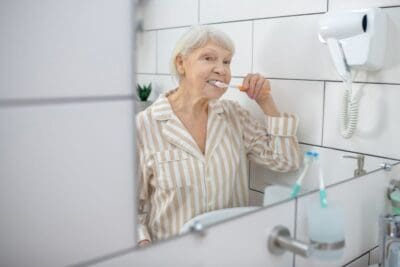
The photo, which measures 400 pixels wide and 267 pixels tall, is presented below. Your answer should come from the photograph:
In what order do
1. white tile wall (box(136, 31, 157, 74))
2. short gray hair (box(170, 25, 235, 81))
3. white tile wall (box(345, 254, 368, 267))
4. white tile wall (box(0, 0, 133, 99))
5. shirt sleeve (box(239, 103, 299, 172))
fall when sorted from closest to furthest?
white tile wall (box(0, 0, 133, 99)) → white tile wall (box(136, 31, 157, 74)) → short gray hair (box(170, 25, 235, 81)) → shirt sleeve (box(239, 103, 299, 172)) → white tile wall (box(345, 254, 368, 267))

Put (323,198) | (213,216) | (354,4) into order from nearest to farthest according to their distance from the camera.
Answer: (213,216) → (323,198) → (354,4)

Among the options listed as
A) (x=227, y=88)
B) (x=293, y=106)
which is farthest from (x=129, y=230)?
(x=293, y=106)

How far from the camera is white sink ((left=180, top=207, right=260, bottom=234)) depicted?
702mm

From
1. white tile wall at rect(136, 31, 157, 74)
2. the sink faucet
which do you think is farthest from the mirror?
the sink faucet

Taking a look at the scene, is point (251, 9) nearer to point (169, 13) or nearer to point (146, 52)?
point (169, 13)

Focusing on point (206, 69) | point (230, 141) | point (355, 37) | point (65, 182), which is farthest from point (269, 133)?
point (65, 182)

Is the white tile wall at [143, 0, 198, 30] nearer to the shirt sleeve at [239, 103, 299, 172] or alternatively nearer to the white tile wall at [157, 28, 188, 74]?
the white tile wall at [157, 28, 188, 74]

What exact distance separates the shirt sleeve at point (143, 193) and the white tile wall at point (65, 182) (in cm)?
3

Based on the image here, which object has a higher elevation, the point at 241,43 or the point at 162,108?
the point at 241,43

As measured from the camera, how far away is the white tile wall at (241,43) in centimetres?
87

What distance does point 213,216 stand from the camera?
747 millimetres

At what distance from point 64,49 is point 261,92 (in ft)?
1.74

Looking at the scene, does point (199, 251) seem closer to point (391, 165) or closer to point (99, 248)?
point (99, 248)

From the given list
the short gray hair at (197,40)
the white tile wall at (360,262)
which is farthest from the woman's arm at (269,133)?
the white tile wall at (360,262)
